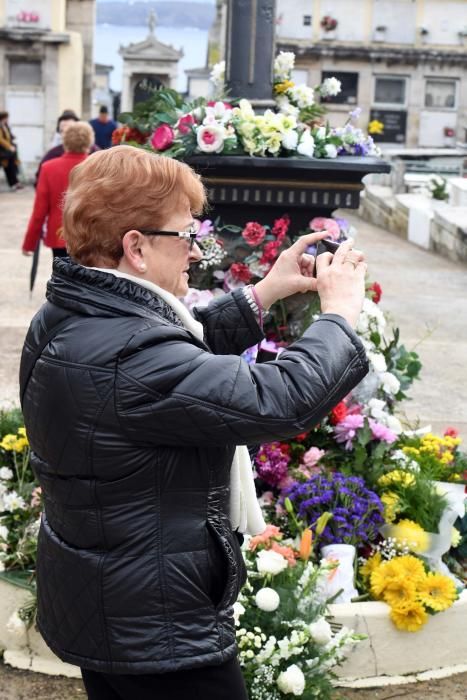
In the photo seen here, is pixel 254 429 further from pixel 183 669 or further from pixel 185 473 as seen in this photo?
pixel 183 669

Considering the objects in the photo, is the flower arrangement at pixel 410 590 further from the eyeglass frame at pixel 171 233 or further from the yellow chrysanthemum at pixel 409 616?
the eyeglass frame at pixel 171 233

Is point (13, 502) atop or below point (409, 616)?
atop

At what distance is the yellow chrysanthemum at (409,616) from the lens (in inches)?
151

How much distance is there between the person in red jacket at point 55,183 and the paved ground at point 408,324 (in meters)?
0.75

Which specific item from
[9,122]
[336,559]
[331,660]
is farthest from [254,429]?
[9,122]

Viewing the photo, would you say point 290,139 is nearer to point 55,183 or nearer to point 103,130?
point 55,183

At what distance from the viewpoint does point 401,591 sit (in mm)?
3906

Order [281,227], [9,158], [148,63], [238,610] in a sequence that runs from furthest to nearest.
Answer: [148,63], [9,158], [281,227], [238,610]

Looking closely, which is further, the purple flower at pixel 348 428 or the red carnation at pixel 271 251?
the red carnation at pixel 271 251

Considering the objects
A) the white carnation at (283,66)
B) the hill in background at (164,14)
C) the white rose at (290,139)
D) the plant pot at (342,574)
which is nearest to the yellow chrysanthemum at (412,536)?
the plant pot at (342,574)

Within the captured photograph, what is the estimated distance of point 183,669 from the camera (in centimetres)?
223

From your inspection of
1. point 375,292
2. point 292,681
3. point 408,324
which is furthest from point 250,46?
point 408,324

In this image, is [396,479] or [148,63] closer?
[396,479]

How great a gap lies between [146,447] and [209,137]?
298 centimetres
